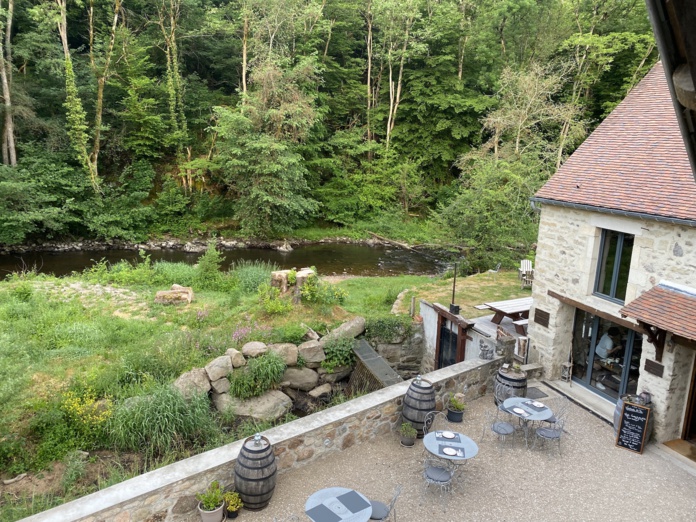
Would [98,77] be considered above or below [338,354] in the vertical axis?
above

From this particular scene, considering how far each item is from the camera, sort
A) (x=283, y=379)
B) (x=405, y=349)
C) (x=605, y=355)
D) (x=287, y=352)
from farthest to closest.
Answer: (x=405, y=349), (x=287, y=352), (x=283, y=379), (x=605, y=355)

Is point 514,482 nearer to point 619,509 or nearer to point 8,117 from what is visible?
point 619,509

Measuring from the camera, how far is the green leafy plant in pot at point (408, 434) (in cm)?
760

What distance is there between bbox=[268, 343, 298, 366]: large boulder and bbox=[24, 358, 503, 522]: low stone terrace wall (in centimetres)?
360

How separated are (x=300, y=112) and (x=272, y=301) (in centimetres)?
1520

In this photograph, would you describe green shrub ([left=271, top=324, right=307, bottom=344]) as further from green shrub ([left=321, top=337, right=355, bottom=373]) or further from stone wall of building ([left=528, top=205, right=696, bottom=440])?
stone wall of building ([left=528, top=205, right=696, bottom=440])

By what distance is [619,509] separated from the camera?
6426 millimetres

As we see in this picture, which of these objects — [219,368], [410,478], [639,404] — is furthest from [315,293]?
[639,404]

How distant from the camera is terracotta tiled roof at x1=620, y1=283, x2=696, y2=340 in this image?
7.08 meters

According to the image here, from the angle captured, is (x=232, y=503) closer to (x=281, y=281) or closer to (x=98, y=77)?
(x=281, y=281)

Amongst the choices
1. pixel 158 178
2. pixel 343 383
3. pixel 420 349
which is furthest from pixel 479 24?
pixel 343 383

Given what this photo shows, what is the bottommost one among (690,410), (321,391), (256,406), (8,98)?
(321,391)

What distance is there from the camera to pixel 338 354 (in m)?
11.8

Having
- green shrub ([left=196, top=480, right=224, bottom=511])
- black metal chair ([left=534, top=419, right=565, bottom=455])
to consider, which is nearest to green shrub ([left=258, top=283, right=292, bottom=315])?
green shrub ([left=196, top=480, right=224, bottom=511])
